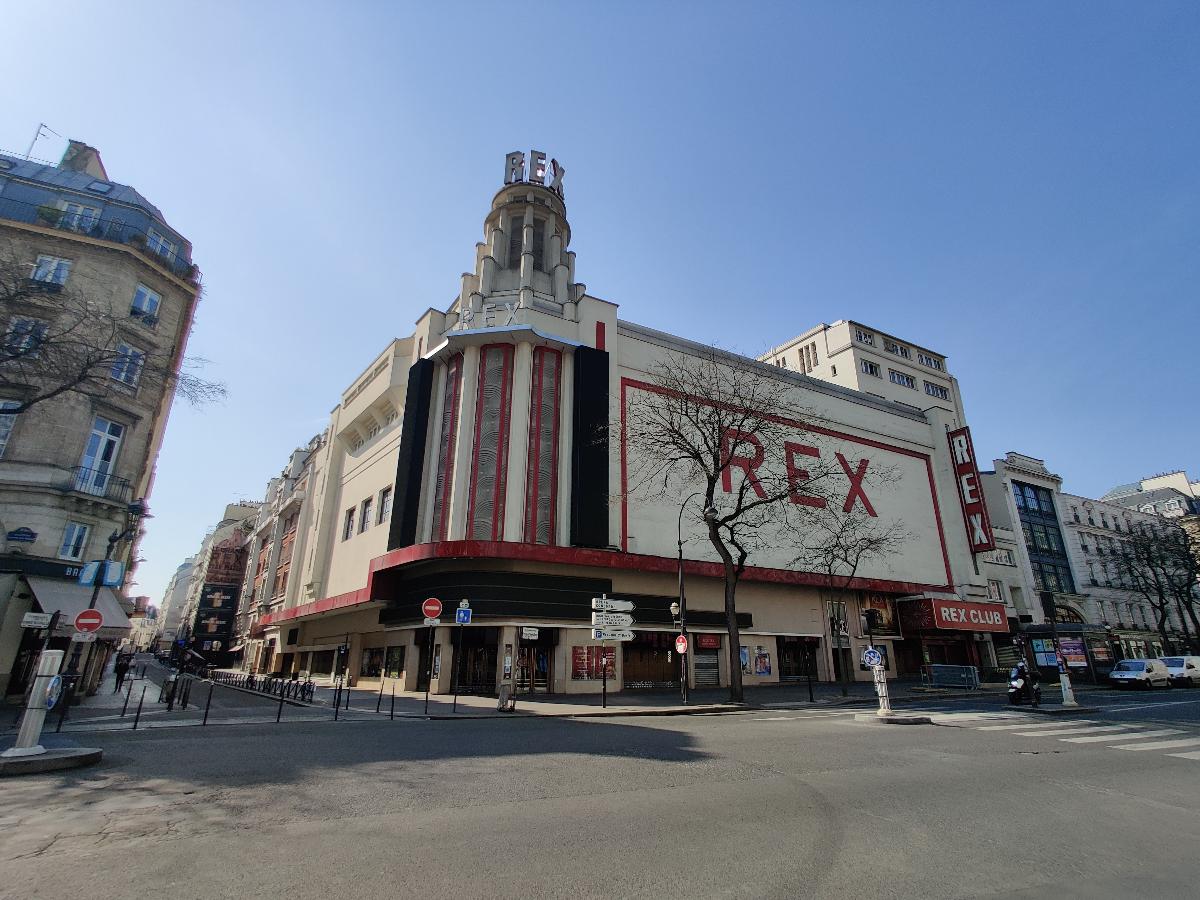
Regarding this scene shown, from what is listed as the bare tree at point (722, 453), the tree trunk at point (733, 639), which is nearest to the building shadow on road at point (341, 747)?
the tree trunk at point (733, 639)

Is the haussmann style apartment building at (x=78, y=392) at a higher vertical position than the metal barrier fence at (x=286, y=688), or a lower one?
higher

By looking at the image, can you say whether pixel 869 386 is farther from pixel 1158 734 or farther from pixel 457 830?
pixel 457 830

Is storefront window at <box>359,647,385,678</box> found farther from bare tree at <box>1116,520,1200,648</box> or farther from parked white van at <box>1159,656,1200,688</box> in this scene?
bare tree at <box>1116,520,1200,648</box>

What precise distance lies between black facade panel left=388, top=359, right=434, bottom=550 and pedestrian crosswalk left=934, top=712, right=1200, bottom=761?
23560 millimetres

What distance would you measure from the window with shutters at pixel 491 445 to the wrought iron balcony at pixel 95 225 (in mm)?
14854

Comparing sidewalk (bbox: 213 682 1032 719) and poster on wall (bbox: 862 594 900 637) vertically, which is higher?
poster on wall (bbox: 862 594 900 637)

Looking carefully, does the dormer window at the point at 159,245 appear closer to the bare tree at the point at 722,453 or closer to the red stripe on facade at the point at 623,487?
the red stripe on facade at the point at 623,487

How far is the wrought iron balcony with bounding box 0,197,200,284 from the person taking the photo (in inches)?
973

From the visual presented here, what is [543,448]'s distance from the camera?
29859 mm

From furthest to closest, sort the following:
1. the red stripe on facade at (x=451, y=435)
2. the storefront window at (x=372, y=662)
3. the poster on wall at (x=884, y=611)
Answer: the poster on wall at (x=884, y=611), the storefront window at (x=372, y=662), the red stripe on facade at (x=451, y=435)

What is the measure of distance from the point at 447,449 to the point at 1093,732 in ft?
85.4

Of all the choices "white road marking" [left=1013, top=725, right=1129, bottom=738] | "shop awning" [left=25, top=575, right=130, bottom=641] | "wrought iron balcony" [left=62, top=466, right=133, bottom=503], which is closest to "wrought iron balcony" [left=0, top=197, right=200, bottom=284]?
"wrought iron balcony" [left=62, top=466, right=133, bottom=503]

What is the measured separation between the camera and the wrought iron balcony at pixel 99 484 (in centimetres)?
2255

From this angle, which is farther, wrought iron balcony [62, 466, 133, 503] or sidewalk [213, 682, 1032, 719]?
wrought iron balcony [62, 466, 133, 503]
